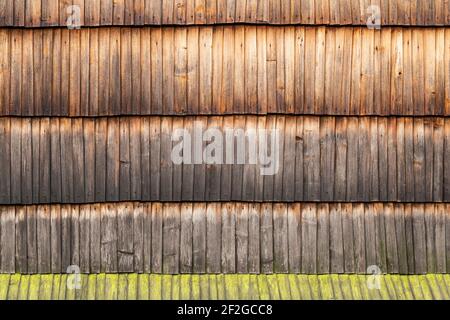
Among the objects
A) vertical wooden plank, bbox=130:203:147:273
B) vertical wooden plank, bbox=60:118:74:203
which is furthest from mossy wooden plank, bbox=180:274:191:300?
vertical wooden plank, bbox=60:118:74:203

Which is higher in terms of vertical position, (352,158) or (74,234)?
(352,158)

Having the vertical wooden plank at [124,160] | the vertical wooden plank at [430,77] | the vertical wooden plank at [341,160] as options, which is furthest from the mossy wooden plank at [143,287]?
the vertical wooden plank at [430,77]

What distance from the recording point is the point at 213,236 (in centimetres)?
752

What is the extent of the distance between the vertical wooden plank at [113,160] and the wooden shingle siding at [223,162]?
1 centimetres

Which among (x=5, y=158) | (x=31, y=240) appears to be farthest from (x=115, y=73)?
(x=31, y=240)

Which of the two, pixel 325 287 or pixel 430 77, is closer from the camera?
pixel 430 77

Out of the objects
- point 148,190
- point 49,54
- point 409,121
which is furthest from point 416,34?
point 49,54

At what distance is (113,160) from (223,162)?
62.7 inches

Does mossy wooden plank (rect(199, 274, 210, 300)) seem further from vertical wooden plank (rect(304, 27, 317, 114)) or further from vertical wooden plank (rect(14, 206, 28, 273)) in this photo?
vertical wooden plank (rect(304, 27, 317, 114))

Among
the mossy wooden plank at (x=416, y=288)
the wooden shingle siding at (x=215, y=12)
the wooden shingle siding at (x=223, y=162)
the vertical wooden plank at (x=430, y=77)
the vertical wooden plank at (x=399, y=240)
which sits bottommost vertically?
the mossy wooden plank at (x=416, y=288)

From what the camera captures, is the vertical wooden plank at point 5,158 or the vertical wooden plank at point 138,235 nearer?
the vertical wooden plank at point 5,158

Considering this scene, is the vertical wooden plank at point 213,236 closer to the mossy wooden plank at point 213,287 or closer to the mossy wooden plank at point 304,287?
the mossy wooden plank at point 213,287

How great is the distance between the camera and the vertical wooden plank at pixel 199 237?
750cm

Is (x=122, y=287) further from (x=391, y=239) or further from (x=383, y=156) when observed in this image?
(x=383, y=156)
